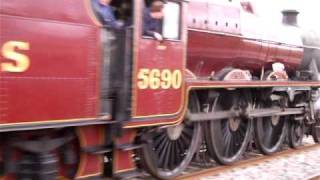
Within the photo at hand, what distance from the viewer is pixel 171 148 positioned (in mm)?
7133

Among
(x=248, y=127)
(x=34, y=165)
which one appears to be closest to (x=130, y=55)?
(x=34, y=165)

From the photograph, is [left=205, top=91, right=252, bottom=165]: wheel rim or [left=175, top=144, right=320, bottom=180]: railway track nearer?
[left=175, top=144, right=320, bottom=180]: railway track

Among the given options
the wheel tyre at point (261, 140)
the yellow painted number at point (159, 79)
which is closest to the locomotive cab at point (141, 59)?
the yellow painted number at point (159, 79)

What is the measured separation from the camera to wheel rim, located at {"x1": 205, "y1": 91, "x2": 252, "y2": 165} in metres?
7.89

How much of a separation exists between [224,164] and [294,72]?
3630 mm

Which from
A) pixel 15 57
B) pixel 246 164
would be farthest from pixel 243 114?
pixel 15 57

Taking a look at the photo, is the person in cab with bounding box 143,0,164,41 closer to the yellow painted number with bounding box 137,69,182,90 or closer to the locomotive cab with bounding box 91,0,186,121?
the locomotive cab with bounding box 91,0,186,121

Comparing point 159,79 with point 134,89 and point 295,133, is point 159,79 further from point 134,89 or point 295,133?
point 295,133

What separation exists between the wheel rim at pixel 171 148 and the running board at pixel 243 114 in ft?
0.45

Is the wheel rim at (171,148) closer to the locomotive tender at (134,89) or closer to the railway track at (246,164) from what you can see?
the locomotive tender at (134,89)

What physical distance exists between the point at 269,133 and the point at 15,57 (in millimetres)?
6659

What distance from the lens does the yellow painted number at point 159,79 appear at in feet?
18.3

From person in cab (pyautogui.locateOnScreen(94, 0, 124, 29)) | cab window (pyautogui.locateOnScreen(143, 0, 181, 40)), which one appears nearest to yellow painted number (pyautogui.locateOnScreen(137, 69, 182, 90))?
cab window (pyautogui.locateOnScreen(143, 0, 181, 40))

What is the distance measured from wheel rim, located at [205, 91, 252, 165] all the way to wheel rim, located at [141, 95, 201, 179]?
0.50m
